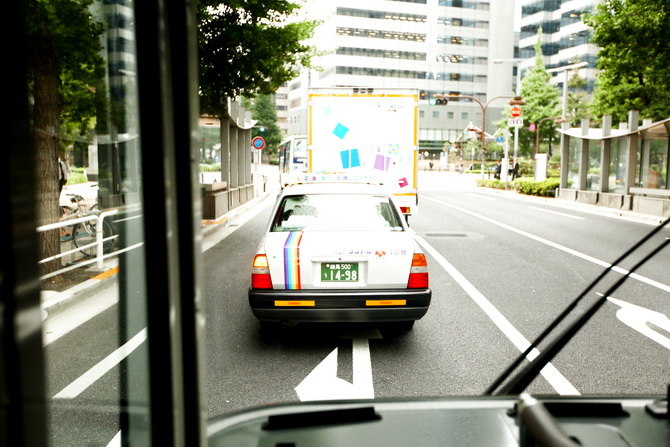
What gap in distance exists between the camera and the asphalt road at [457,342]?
16.1 feet

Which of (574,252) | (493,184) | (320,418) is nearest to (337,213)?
(320,418)

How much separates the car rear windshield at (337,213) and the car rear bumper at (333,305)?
30.2 inches

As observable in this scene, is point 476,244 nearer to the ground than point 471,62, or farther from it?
nearer to the ground

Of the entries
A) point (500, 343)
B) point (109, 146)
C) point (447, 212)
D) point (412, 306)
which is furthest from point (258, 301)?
point (447, 212)

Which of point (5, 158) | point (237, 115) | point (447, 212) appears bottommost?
point (447, 212)

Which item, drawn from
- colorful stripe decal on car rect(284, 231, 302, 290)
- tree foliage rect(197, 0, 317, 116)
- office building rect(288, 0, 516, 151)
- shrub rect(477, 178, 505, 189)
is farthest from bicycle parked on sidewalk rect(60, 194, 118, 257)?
office building rect(288, 0, 516, 151)

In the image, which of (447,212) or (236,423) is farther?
(447,212)

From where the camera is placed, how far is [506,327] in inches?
267

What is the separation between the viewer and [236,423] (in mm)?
1944

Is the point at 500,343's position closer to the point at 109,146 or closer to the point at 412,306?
the point at 412,306

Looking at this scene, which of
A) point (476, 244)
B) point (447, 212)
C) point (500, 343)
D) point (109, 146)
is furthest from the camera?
point (447, 212)

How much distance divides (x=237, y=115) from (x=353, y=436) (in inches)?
898

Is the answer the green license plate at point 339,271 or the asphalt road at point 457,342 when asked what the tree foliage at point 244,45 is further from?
the green license plate at point 339,271

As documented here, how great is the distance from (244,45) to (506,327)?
9345 millimetres
